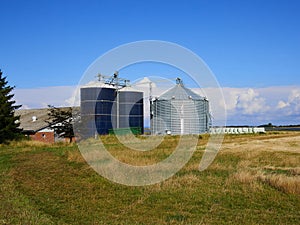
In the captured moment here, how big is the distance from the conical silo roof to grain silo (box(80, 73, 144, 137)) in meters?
4.84

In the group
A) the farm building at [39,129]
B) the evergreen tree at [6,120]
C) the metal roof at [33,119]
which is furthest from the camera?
the metal roof at [33,119]

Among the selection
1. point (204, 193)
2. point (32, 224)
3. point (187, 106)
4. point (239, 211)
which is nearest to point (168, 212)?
point (239, 211)

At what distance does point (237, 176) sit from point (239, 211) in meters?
4.40

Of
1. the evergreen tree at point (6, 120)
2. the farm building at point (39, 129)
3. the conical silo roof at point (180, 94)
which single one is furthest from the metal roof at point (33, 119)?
the conical silo roof at point (180, 94)

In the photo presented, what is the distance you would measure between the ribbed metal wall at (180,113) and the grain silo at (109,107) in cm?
323

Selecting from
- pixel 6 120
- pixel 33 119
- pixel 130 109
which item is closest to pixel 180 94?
pixel 130 109

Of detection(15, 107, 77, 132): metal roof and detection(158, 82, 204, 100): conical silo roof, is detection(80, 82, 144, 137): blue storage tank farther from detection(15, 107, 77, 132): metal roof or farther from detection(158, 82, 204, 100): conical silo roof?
detection(15, 107, 77, 132): metal roof

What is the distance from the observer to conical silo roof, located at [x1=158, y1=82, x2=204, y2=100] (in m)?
44.0

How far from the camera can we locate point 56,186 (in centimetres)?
1303

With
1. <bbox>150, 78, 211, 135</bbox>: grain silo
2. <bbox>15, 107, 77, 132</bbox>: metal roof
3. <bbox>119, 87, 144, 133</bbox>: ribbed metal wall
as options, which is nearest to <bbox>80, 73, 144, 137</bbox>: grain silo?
<bbox>119, 87, 144, 133</bbox>: ribbed metal wall

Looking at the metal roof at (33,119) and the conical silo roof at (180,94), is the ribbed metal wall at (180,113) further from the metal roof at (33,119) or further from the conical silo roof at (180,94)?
the metal roof at (33,119)

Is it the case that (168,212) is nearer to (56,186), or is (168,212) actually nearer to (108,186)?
(108,186)

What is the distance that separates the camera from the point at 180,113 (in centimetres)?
4272

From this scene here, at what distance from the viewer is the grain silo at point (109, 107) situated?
4525 cm
